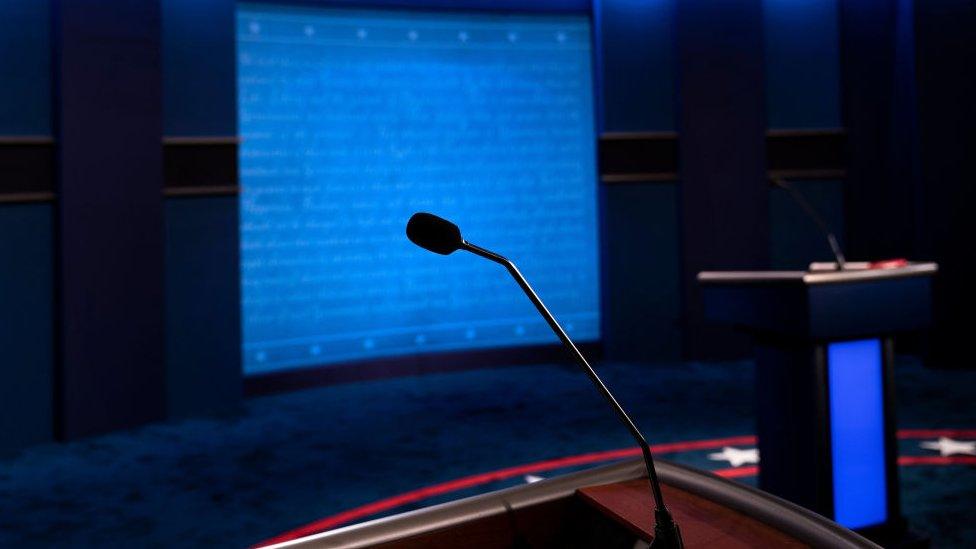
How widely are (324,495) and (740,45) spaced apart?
4.63 meters

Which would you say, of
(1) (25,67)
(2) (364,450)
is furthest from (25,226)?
(2) (364,450)

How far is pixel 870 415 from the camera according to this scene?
2854 millimetres

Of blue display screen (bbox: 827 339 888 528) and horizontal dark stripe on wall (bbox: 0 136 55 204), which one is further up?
horizontal dark stripe on wall (bbox: 0 136 55 204)

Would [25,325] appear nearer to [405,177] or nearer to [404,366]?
[404,366]

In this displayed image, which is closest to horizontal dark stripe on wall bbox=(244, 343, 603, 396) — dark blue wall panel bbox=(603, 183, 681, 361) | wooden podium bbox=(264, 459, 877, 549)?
dark blue wall panel bbox=(603, 183, 681, 361)

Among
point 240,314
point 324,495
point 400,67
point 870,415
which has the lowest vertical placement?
point 324,495

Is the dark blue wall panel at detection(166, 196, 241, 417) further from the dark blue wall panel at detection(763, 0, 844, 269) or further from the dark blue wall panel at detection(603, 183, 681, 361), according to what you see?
the dark blue wall panel at detection(763, 0, 844, 269)

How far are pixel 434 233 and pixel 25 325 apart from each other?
4.33 metres

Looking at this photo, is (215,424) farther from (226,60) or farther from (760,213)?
(760,213)

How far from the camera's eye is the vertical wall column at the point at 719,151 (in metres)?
6.60

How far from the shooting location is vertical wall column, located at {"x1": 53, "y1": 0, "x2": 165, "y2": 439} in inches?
192

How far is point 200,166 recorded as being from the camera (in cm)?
544

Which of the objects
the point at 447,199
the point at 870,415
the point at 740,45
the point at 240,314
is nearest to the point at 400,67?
the point at 447,199

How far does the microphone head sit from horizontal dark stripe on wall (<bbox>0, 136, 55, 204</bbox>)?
4.24 meters
